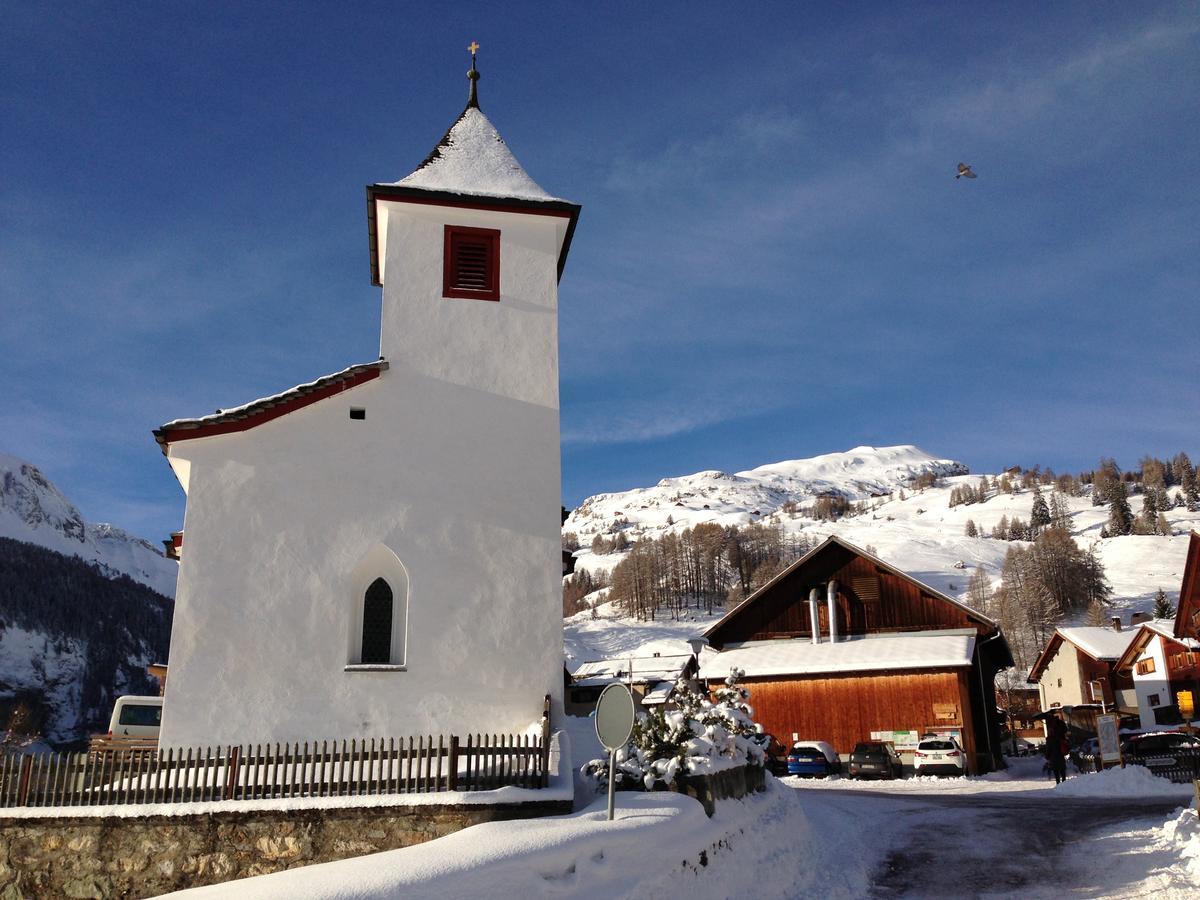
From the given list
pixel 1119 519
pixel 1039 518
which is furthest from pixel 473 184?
pixel 1039 518

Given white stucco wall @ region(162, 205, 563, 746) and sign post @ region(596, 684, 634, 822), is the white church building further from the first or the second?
sign post @ region(596, 684, 634, 822)

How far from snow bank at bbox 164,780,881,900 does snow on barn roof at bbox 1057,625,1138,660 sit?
175 feet

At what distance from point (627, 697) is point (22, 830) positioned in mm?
8239

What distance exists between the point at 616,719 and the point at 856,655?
2518 centimetres

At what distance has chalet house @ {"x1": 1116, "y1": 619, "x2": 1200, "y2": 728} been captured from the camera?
53500 mm

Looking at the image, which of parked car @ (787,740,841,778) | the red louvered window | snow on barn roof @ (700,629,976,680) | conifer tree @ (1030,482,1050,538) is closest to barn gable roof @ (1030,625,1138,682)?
snow on barn roof @ (700,629,976,680)

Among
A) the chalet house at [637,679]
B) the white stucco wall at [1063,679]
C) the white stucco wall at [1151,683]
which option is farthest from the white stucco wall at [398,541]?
the white stucco wall at [1063,679]

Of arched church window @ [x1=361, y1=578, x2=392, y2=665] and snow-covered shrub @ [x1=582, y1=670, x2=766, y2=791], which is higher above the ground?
arched church window @ [x1=361, y1=578, x2=392, y2=665]

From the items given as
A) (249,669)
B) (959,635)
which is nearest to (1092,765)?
(959,635)

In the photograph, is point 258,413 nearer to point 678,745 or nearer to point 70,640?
point 678,745

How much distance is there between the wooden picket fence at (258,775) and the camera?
12594mm

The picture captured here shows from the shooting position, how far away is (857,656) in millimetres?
34844

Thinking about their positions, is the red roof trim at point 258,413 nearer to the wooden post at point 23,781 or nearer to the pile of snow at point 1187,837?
the wooden post at point 23,781

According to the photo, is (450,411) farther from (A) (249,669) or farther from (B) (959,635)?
(B) (959,635)
